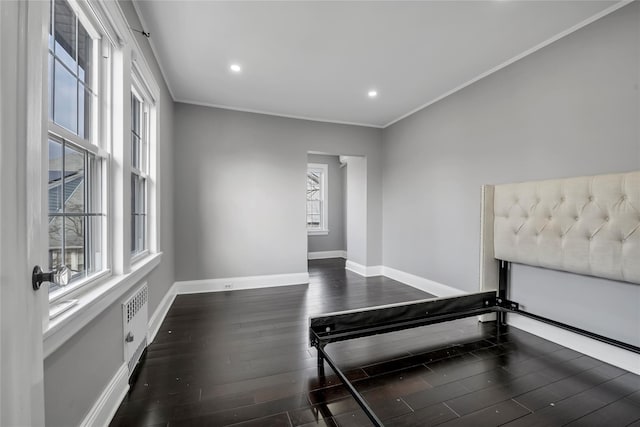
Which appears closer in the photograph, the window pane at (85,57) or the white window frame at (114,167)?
the white window frame at (114,167)

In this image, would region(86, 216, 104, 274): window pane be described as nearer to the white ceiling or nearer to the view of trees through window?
the white ceiling

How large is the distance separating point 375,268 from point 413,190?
158 centimetres

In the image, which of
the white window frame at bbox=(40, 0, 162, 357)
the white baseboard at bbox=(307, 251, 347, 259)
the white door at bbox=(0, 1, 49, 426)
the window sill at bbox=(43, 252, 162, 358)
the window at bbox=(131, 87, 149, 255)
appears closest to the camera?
the white door at bbox=(0, 1, 49, 426)

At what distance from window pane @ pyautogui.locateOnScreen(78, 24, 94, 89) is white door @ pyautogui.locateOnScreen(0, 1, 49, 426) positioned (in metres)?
0.77

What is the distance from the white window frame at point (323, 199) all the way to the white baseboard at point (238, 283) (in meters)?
2.42

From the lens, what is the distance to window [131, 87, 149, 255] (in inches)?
92.7

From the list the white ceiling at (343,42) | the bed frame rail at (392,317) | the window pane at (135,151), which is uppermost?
the white ceiling at (343,42)

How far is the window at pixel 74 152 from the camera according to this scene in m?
1.22

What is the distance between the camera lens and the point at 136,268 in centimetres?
198

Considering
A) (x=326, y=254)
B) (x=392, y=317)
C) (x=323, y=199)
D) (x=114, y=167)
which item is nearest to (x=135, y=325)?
(x=114, y=167)

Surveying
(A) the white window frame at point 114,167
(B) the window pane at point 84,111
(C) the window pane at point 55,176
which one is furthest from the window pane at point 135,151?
(C) the window pane at point 55,176

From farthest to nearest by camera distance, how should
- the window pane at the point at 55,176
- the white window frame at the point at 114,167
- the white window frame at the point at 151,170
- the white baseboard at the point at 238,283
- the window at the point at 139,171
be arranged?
the white baseboard at the point at 238,283
the white window frame at the point at 151,170
the window at the point at 139,171
the white window frame at the point at 114,167
the window pane at the point at 55,176

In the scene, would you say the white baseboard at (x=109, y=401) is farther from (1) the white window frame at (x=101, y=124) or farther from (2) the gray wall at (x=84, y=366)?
(1) the white window frame at (x=101, y=124)

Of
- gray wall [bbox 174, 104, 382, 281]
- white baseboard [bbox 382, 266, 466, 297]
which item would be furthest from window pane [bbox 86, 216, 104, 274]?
white baseboard [bbox 382, 266, 466, 297]
